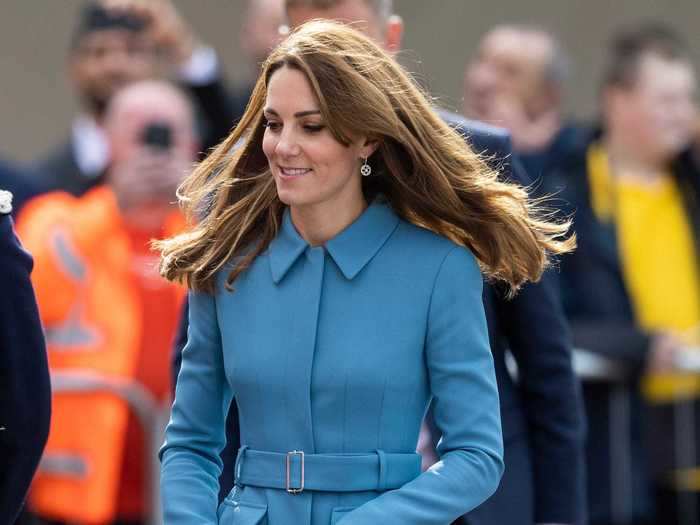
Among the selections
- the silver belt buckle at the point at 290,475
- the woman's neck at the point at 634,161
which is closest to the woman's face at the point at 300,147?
the silver belt buckle at the point at 290,475

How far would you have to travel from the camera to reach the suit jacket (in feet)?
12.0

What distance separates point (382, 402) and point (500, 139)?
0.82 meters

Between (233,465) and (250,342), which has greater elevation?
(250,342)

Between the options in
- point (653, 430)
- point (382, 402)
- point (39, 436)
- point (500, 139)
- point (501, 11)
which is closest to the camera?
point (382, 402)

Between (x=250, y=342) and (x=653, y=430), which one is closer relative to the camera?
(x=250, y=342)

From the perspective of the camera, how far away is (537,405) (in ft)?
12.3

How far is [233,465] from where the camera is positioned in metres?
3.40

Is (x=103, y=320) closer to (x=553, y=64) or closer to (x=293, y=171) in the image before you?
(x=553, y=64)

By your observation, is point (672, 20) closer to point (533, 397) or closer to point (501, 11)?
point (501, 11)

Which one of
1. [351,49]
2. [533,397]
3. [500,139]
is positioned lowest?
[533,397]

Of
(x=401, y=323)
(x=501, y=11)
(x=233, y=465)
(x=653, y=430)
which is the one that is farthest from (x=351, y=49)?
(x=501, y=11)

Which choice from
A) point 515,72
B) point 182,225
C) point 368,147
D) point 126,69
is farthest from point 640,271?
point 368,147

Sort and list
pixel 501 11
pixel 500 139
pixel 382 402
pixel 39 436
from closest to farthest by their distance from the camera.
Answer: pixel 382 402 → pixel 39 436 → pixel 500 139 → pixel 501 11

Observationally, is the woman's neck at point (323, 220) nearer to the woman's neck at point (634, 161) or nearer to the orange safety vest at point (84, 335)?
the orange safety vest at point (84, 335)
